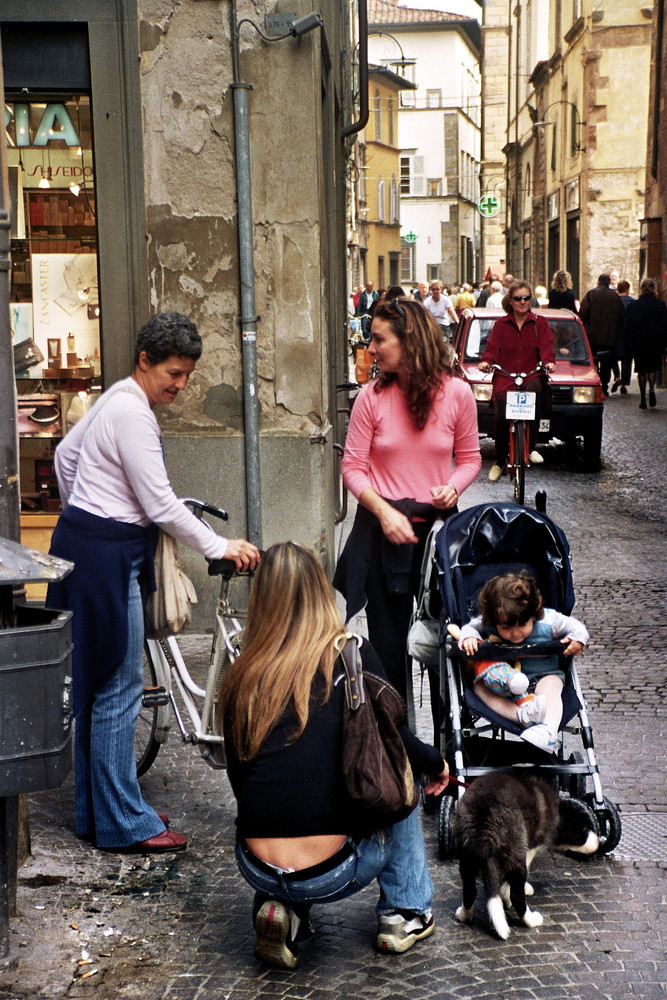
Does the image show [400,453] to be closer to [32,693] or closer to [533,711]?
[533,711]

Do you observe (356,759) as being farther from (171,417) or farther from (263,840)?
(171,417)

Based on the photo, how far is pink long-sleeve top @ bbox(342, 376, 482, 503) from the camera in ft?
17.3

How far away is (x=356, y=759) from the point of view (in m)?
3.64

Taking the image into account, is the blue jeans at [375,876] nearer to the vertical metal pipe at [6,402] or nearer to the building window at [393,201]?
the vertical metal pipe at [6,402]

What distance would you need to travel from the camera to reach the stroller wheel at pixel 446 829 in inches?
183

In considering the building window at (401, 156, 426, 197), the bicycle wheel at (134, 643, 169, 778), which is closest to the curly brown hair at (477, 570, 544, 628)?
the bicycle wheel at (134, 643, 169, 778)

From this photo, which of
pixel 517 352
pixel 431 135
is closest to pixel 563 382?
pixel 517 352

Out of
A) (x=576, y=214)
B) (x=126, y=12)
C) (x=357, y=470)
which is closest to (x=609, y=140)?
(x=576, y=214)

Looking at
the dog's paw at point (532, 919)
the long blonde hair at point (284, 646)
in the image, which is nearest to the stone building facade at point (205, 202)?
the dog's paw at point (532, 919)

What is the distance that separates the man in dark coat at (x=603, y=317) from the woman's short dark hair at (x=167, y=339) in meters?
18.5

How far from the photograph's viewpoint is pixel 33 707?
360 centimetres

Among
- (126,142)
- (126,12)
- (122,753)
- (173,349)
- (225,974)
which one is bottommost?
(225,974)

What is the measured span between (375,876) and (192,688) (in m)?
1.65

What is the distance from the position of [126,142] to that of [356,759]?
513 cm
